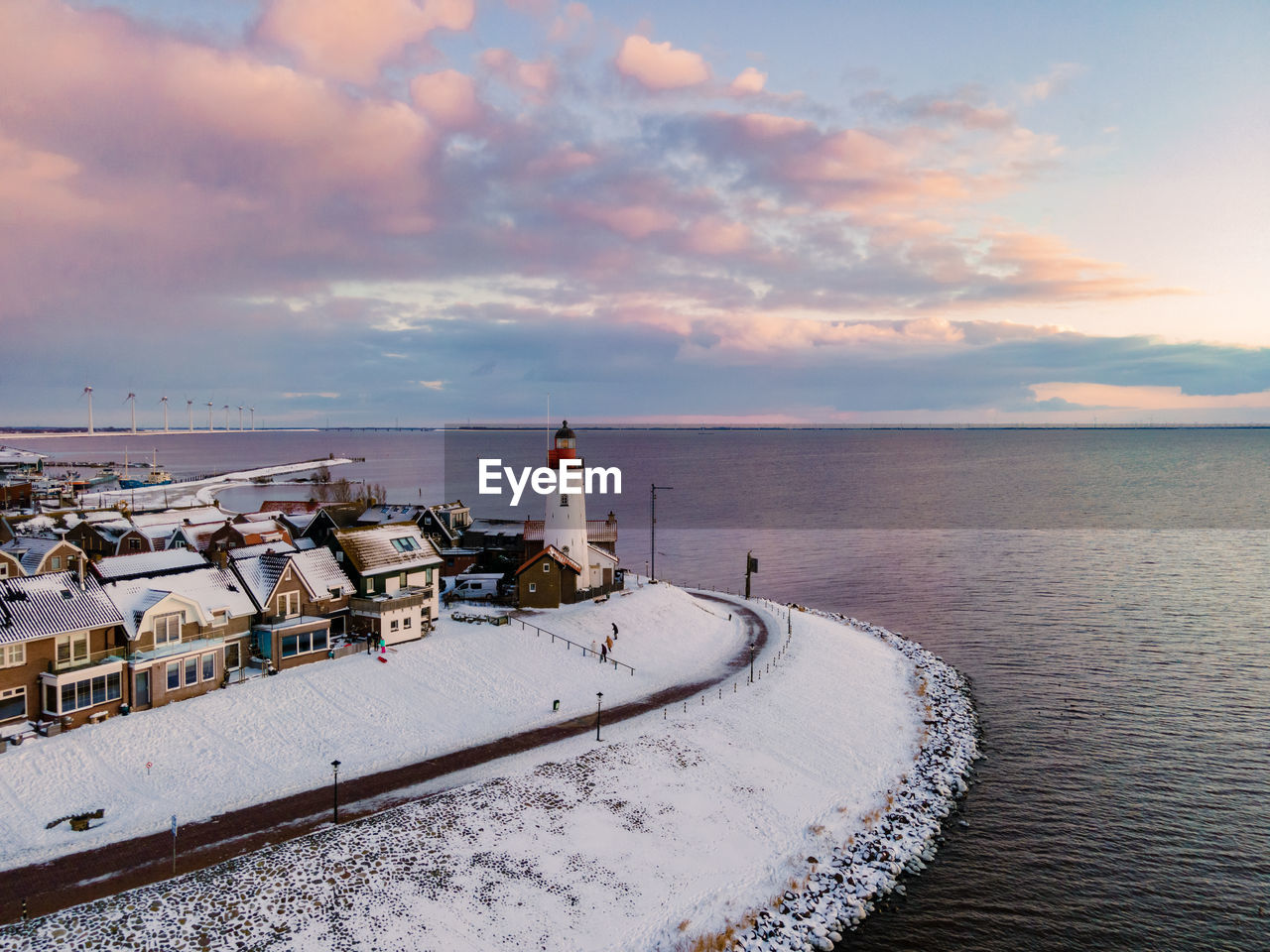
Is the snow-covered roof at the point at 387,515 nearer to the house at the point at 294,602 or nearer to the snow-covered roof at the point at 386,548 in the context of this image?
the snow-covered roof at the point at 386,548

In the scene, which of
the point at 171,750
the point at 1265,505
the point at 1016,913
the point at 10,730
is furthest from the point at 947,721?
the point at 1265,505

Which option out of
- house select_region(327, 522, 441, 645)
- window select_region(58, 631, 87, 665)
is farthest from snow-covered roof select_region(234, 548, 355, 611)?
window select_region(58, 631, 87, 665)

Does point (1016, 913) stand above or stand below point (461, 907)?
below

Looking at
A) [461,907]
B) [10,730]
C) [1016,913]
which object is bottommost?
[1016,913]

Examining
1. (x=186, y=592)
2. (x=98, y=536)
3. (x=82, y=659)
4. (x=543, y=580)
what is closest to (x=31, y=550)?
(x=98, y=536)

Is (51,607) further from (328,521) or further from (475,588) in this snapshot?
(475,588)

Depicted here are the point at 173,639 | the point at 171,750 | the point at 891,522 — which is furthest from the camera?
the point at 891,522

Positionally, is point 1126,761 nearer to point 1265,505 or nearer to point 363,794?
point 363,794
